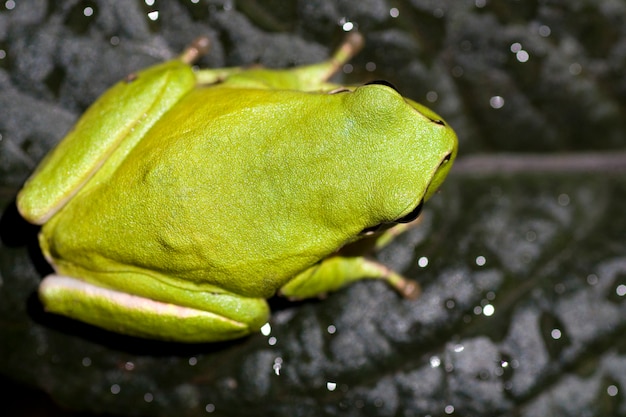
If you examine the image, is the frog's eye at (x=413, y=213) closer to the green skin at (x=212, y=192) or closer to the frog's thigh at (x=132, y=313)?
the green skin at (x=212, y=192)

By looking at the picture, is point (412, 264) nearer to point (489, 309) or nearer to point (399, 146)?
point (489, 309)

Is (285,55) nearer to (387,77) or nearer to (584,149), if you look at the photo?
(387,77)

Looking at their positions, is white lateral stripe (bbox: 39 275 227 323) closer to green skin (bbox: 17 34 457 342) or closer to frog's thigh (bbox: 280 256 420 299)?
green skin (bbox: 17 34 457 342)

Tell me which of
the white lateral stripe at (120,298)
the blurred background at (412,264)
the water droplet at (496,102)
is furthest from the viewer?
the water droplet at (496,102)

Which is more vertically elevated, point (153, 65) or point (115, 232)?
point (153, 65)

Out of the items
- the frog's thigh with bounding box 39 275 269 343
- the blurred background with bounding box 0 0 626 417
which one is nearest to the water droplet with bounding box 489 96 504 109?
the blurred background with bounding box 0 0 626 417

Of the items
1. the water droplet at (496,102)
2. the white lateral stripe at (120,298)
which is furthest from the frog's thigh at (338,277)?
the water droplet at (496,102)

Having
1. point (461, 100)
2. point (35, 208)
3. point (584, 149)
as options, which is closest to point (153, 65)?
point (35, 208)
